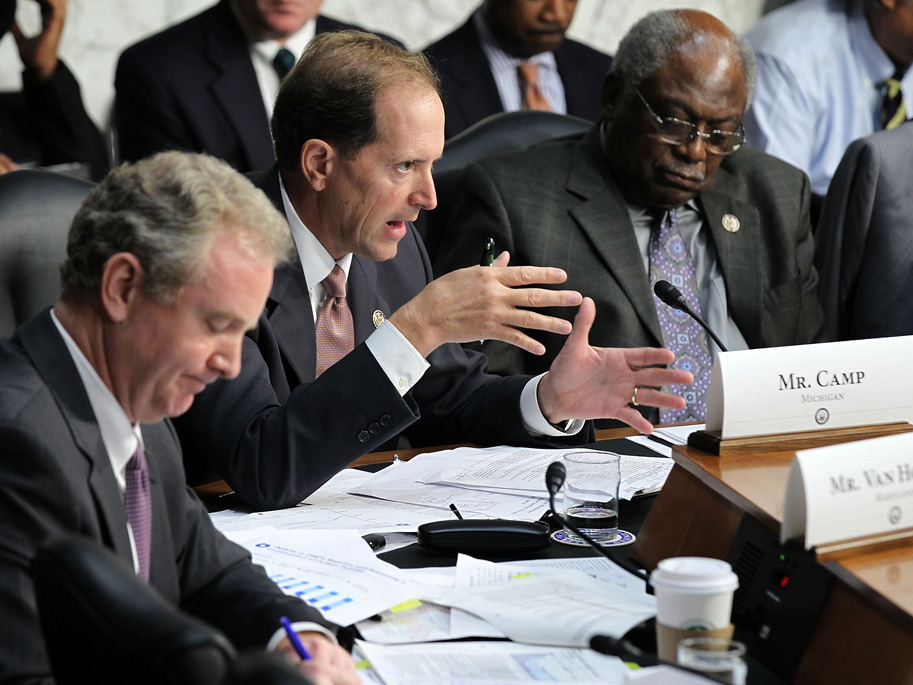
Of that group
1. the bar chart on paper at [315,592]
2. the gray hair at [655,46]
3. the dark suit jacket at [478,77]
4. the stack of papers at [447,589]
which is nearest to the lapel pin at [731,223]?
the gray hair at [655,46]

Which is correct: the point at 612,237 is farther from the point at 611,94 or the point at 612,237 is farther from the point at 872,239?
the point at 872,239

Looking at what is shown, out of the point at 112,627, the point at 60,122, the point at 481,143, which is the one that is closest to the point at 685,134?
the point at 481,143

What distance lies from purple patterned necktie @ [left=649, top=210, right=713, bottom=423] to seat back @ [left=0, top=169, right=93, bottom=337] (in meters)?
1.22

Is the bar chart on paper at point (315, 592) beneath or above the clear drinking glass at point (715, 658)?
beneath

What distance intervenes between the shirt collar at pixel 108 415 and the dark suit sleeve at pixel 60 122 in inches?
105

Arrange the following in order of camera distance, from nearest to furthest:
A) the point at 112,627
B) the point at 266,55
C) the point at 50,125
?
the point at 112,627, the point at 266,55, the point at 50,125

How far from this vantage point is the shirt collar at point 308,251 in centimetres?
190

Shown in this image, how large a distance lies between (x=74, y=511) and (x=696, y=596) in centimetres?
56

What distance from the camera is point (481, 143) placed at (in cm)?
274

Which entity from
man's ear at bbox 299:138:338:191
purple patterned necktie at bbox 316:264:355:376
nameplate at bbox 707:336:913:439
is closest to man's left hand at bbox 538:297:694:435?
nameplate at bbox 707:336:913:439

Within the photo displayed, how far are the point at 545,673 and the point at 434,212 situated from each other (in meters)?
1.68

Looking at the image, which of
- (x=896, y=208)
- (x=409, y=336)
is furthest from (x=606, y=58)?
(x=409, y=336)

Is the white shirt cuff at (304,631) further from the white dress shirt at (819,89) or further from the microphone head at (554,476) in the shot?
the white dress shirt at (819,89)

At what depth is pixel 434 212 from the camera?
2.63m
